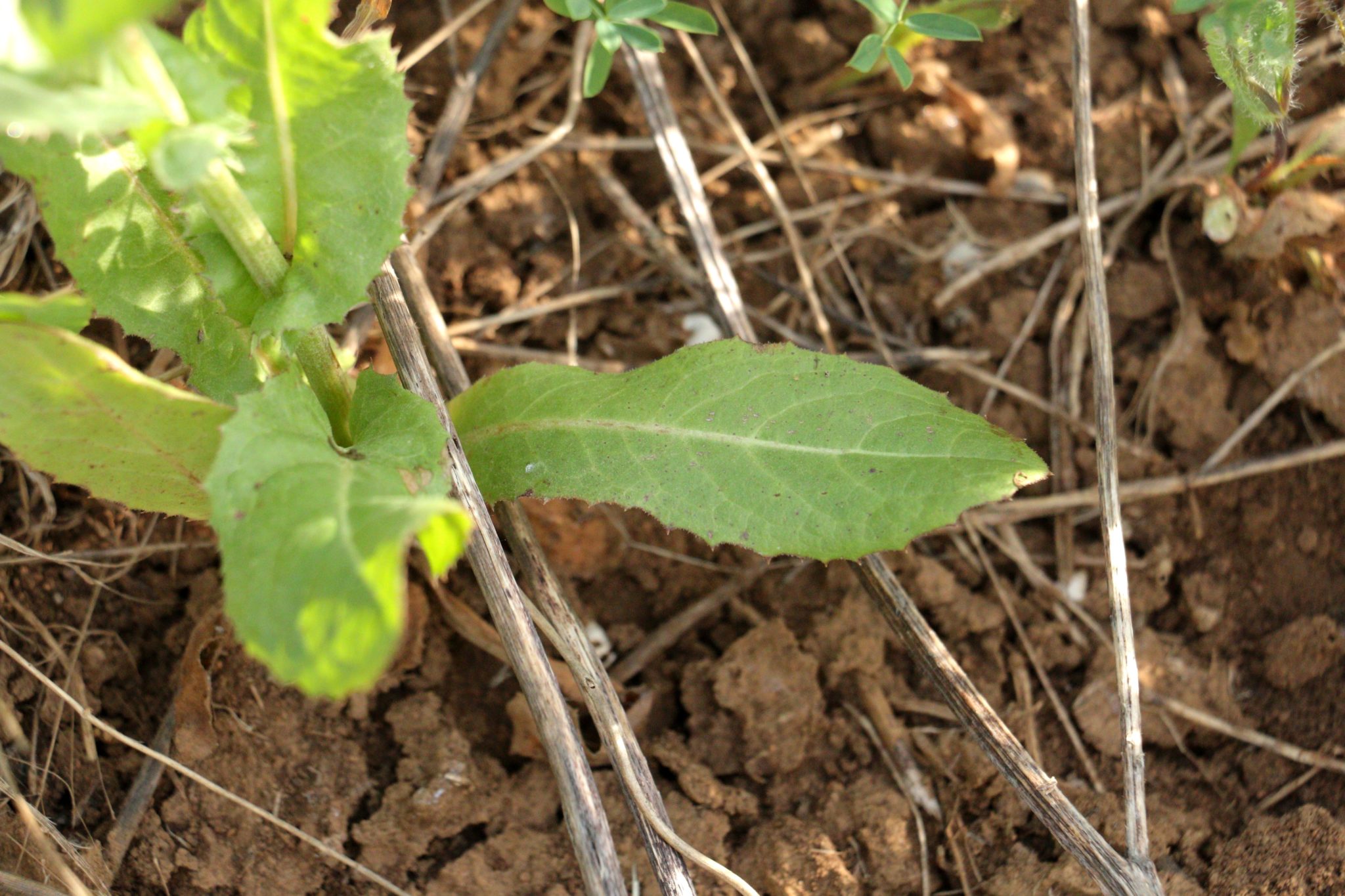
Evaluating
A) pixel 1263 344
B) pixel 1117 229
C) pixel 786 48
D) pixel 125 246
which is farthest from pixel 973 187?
pixel 125 246

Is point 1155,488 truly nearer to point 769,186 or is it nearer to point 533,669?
point 769,186

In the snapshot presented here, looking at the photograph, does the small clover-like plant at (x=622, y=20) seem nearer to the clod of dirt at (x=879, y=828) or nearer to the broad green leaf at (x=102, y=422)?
the broad green leaf at (x=102, y=422)

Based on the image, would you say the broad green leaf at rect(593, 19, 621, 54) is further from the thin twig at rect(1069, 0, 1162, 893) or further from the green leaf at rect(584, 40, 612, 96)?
the thin twig at rect(1069, 0, 1162, 893)

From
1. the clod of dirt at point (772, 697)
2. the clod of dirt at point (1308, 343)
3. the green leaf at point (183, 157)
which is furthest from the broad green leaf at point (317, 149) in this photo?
the clod of dirt at point (1308, 343)

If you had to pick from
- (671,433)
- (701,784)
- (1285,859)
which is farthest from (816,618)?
(1285,859)

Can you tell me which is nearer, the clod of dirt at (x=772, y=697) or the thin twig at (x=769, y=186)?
the clod of dirt at (x=772, y=697)

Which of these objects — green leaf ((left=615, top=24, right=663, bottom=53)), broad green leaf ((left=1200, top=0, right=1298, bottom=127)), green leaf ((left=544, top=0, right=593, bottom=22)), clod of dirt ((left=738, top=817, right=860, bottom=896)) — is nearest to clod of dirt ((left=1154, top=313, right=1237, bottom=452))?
broad green leaf ((left=1200, top=0, right=1298, bottom=127))

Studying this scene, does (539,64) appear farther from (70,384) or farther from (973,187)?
(70,384)
